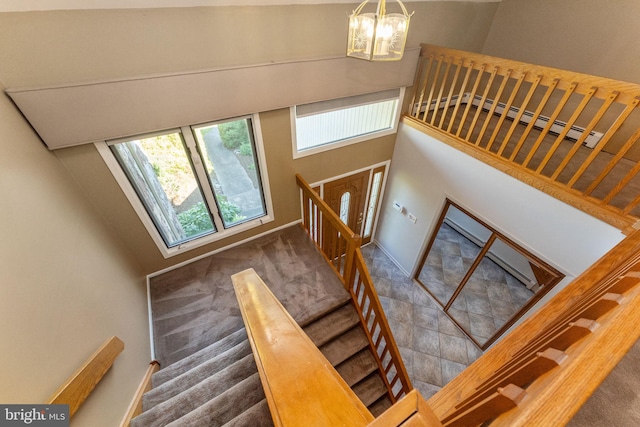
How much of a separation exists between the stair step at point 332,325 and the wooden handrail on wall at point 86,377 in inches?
62.9

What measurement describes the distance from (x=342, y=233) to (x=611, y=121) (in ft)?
11.2

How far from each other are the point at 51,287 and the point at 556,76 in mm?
3978

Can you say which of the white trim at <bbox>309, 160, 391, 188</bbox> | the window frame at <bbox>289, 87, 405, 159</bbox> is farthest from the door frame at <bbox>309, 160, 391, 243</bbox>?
the window frame at <bbox>289, 87, 405, 159</bbox>

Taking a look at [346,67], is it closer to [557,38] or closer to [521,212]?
[521,212]

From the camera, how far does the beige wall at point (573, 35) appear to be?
2.68m

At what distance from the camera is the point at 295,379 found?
3.73ft

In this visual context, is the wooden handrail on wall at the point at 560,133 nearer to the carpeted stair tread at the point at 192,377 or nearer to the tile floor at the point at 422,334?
the tile floor at the point at 422,334

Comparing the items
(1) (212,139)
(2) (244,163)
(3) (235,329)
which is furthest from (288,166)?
(3) (235,329)

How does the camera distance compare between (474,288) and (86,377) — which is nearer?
(86,377)

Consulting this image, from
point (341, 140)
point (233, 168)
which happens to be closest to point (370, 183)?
point (341, 140)

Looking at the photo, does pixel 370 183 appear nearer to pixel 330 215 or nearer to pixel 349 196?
pixel 349 196

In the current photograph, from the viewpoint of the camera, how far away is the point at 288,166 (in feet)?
10.6

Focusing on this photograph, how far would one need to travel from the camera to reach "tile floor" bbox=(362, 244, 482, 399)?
3.31 metres

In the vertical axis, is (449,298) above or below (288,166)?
below
